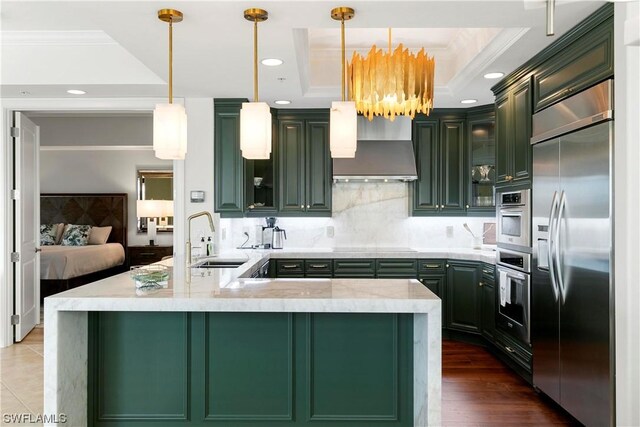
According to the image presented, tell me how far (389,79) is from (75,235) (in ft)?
23.1

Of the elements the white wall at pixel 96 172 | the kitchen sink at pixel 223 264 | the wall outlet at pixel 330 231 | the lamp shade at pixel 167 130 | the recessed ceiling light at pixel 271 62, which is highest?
the recessed ceiling light at pixel 271 62

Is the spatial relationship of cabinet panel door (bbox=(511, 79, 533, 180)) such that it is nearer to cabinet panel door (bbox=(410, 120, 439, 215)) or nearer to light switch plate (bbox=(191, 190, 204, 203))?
cabinet panel door (bbox=(410, 120, 439, 215))

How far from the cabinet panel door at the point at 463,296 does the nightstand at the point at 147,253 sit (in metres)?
5.48

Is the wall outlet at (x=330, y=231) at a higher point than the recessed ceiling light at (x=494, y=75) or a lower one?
lower

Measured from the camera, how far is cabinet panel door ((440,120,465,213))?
5.21 metres

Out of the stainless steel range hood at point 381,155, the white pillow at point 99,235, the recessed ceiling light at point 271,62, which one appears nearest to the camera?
the recessed ceiling light at point 271,62

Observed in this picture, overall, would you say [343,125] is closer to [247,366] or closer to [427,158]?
[247,366]

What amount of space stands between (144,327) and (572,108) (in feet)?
9.39

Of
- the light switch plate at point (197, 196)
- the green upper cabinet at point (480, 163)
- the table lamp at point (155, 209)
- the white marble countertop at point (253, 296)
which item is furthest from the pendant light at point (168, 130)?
the table lamp at point (155, 209)

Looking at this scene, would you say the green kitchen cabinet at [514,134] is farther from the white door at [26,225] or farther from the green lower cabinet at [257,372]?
the white door at [26,225]

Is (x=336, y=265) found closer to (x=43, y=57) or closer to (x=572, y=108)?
(x=572, y=108)

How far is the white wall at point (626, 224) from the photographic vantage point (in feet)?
7.63

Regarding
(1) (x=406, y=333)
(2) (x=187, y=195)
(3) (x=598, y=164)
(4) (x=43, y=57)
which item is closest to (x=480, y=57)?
(3) (x=598, y=164)

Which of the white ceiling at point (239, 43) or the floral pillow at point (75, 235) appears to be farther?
the floral pillow at point (75, 235)
